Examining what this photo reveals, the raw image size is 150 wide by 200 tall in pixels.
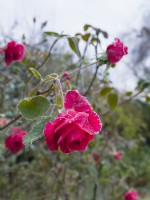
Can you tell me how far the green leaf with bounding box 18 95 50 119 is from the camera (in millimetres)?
846

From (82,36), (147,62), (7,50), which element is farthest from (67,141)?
(147,62)

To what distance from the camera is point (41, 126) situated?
0.79 meters

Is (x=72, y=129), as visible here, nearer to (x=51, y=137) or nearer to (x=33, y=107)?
(x=51, y=137)

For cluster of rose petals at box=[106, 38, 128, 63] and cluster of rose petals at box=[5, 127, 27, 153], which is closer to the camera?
cluster of rose petals at box=[106, 38, 128, 63]

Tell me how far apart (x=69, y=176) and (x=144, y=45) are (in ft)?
44.6

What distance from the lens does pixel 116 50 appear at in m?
1.20

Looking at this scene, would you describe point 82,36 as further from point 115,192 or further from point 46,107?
point 115,192

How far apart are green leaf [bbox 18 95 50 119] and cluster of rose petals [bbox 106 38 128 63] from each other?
17.1 inches

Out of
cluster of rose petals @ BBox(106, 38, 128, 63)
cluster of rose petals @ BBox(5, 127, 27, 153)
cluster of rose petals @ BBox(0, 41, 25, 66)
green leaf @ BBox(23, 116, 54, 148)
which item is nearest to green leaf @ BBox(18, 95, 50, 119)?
green leaf @ BBox(23, 116, 54, 148)

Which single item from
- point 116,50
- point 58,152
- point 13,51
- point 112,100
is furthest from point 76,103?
point 58,152

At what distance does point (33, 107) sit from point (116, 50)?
46 cm

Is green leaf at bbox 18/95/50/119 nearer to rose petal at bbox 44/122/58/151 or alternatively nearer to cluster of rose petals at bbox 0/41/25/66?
rose petal at bbox 44/122/58/151

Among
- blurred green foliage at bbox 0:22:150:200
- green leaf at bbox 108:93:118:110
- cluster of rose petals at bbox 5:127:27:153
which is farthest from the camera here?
green leaf at bbox 108:93:118:110

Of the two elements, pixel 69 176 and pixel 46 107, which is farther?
pixel 69 176
